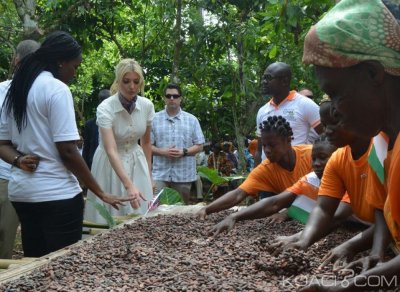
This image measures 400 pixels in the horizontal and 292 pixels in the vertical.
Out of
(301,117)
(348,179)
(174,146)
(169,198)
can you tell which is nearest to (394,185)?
(348,179)

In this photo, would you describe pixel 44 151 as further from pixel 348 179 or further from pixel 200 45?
pixel 200 45

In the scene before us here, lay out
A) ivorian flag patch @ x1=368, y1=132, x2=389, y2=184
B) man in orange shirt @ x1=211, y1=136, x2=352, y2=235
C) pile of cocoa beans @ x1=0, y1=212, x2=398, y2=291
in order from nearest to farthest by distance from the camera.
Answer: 1. ivorian flag patch @ x1=368, y1=132, x2=389, y2=184
2. pile of cocoa beans @ x1=0, y1=212, x2=398, y2=291
3. man in orange shirt @ x1=211, y1=136, x2=352, y2=235

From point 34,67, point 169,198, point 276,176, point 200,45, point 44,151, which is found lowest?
point 169,198

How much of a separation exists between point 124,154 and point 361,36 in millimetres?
3059

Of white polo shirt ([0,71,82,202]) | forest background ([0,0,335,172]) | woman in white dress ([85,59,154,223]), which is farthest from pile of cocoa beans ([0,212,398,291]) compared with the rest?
forest background ([0,0,335,172])

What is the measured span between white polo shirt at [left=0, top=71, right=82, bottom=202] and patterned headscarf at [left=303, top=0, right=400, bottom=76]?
184 centimetres

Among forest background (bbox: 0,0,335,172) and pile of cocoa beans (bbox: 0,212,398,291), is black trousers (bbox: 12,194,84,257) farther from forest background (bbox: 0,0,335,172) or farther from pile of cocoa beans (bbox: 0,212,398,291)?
forest background (bbox: 0,0,335,172)

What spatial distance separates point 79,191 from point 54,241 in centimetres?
29

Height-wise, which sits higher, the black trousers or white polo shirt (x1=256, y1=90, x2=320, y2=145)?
white polo shirt (x1=256, y1=90, x2=320, y2=145)

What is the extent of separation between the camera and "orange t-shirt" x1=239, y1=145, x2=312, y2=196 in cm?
377

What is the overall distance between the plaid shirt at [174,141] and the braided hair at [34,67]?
116 inches

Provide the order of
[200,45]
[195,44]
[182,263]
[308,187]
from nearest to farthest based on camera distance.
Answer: [182,263]
[308,187]
[200,45]
[195,44]

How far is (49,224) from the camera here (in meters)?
3.15

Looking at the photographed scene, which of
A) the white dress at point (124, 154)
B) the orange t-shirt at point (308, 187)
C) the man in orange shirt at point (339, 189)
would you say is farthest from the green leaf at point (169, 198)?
the man in orange shirt at point (339, 189)
